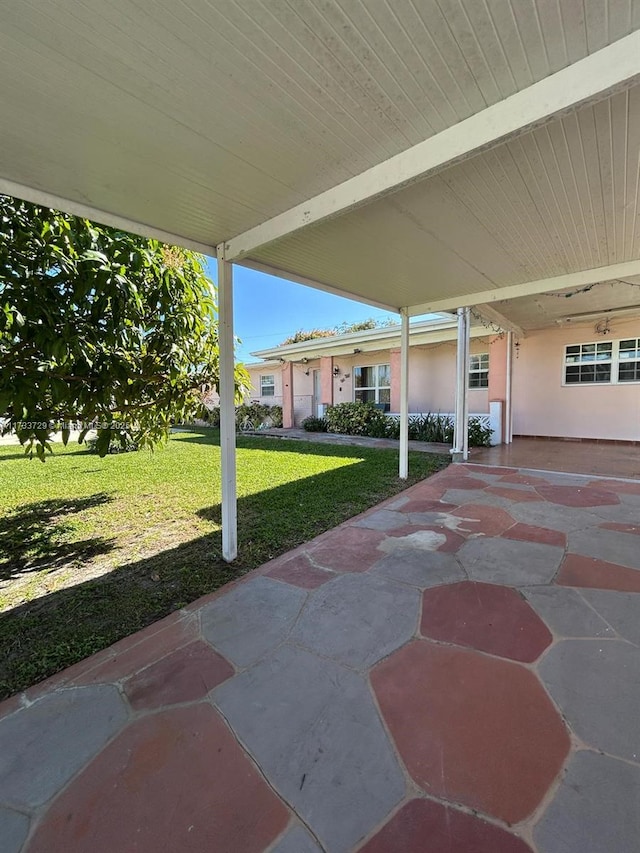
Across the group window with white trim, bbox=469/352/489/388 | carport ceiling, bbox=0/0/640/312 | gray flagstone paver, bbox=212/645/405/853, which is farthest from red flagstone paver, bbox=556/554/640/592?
window with white trim, bbox=469/352/489/388

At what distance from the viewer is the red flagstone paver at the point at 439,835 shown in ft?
3.80

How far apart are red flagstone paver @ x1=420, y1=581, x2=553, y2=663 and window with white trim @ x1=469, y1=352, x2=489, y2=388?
919 cm

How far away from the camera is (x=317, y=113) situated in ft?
6.07

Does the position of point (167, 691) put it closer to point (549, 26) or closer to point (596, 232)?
point (549, 26)

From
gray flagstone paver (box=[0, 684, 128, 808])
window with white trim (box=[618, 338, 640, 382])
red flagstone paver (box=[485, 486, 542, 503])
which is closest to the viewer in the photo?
gray flagstone paver (box=[0, 684, 128, 808])

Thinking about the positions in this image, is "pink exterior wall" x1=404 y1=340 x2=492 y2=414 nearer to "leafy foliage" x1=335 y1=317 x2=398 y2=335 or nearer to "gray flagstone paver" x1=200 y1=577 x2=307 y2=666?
"gray flagstone paver" x1=200 y1=577 x2=307 y2=666

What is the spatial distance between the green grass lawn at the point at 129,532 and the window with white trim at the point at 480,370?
4184mm

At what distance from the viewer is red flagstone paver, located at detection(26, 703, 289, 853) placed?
1198 mm

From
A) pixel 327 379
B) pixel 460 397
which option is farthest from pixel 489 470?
pixel 327 379

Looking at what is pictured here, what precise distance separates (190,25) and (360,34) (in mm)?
Result: 640

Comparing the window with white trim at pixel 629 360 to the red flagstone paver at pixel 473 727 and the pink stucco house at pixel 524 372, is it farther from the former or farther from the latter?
the red flagstone paver at pixel 473 727

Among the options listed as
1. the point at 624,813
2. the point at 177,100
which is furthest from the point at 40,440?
the point at 624,813

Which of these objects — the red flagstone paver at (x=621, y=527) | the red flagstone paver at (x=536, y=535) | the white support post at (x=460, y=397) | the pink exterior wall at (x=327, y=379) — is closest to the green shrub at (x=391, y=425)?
the pink exterior wall at (x=327, y=379)

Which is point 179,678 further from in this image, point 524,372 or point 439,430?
point 524,372
